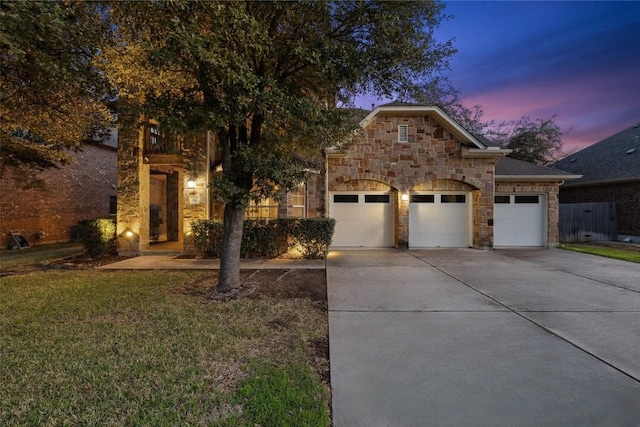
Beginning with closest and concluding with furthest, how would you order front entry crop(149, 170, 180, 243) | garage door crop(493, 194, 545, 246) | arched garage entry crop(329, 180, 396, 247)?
arched garage entry crop(329, 180, 396, 247) < garage door crop(493, 194, 545, 246) < front entry crop(149, 170, 180, 243)

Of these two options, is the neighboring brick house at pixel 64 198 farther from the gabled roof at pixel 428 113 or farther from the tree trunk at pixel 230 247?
the gabled roof at pixel 428 113

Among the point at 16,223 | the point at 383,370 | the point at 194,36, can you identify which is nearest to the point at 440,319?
the point at 383,370

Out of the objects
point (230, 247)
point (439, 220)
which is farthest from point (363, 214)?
point (230, 247)

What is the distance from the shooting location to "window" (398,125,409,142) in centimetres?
1240

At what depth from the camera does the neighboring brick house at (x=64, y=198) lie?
13617mm

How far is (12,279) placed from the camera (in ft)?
23.3

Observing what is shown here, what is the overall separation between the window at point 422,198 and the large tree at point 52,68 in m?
10.5

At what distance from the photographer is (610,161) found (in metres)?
16.8

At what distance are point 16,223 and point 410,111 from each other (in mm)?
17382

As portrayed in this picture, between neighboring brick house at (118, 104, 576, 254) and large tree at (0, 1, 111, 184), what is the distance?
10.1ft

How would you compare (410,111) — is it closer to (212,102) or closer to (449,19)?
(449,19)

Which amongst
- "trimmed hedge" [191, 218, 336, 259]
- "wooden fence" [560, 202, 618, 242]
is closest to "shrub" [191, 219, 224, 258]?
"trimmed hedge" [191, 218, 336, 259]

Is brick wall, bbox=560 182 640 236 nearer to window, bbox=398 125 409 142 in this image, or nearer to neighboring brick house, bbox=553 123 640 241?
neighboring brick house, bbox=553 123 640 241

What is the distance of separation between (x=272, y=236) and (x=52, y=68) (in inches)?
257
